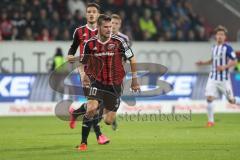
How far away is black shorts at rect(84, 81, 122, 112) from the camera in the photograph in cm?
1139

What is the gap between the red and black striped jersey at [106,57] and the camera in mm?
11422

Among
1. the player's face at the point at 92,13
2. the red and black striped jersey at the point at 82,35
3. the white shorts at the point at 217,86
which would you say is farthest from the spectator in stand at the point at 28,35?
the player's face at the point at 92,13

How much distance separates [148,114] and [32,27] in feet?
18.9

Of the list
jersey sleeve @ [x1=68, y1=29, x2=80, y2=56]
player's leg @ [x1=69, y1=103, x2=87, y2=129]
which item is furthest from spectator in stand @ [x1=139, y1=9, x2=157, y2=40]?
jersey sleeve @ [x1=68, y1=29, x2=80, y2=56]

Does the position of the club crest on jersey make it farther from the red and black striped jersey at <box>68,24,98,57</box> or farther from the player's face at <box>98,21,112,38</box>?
the red and black striped jersey at <box>68,24,98,57</box>

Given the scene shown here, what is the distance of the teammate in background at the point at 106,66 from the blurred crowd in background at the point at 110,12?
12.2 m

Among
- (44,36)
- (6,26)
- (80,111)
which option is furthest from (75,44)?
(44,36)

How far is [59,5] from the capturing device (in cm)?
2559

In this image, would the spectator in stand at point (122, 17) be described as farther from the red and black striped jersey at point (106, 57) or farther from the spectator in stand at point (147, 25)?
→ the red and black striped jersey at point (106, 57)

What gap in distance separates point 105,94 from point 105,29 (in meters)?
1.15

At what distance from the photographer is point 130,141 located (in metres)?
12.8

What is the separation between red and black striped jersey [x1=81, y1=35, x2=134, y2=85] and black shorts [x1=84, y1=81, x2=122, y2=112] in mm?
83

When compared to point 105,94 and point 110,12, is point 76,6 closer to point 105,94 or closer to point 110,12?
point 110,12

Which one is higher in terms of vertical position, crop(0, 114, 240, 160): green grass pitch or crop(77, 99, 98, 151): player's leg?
crop(77, 99, 98, 151): player's leg
